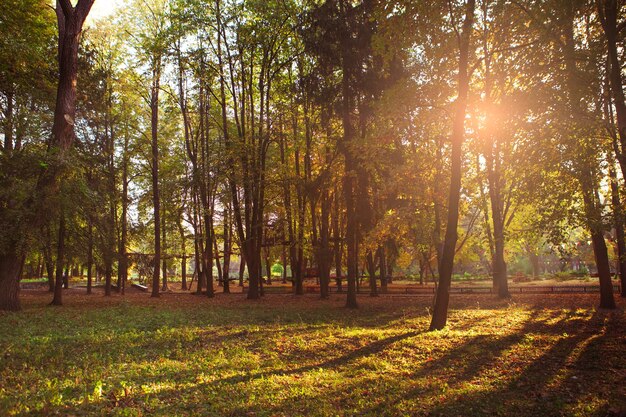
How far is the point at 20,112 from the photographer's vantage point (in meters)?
16.2

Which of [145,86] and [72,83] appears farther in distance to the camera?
[145,86]

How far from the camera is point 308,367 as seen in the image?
7.20m

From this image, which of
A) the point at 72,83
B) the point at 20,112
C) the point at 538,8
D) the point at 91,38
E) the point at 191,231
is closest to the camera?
the point at 538,8

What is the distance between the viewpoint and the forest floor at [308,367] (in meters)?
5.06

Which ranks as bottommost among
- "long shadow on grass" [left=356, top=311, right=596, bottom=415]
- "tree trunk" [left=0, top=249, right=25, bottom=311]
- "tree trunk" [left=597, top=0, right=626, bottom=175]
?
"long shadow on grass" [left=356, top=311, right=596, bottom=415]

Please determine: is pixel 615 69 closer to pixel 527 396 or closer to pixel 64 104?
pixel 527 396

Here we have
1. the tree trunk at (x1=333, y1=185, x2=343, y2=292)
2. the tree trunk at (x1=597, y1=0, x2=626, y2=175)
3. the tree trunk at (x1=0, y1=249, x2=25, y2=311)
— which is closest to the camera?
the tree trunk at (x1=597, y1=0, x2=626, y2=175)

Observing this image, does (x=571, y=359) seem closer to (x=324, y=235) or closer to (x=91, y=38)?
(x=324, y=235)

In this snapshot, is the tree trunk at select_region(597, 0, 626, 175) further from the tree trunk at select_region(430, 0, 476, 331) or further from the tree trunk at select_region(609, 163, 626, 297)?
the tree trunk at select_region(430, 0, 476, 331)

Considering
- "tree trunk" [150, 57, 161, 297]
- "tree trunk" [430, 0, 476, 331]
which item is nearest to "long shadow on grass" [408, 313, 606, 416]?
"tree trunk" [430, 0, 476, 331]

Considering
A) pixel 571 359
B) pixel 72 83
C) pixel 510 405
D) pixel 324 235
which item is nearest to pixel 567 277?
pixel 324 235

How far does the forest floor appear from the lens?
506 cm

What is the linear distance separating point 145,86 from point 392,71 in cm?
1618

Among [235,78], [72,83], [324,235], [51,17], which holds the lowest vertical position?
[324,235]
